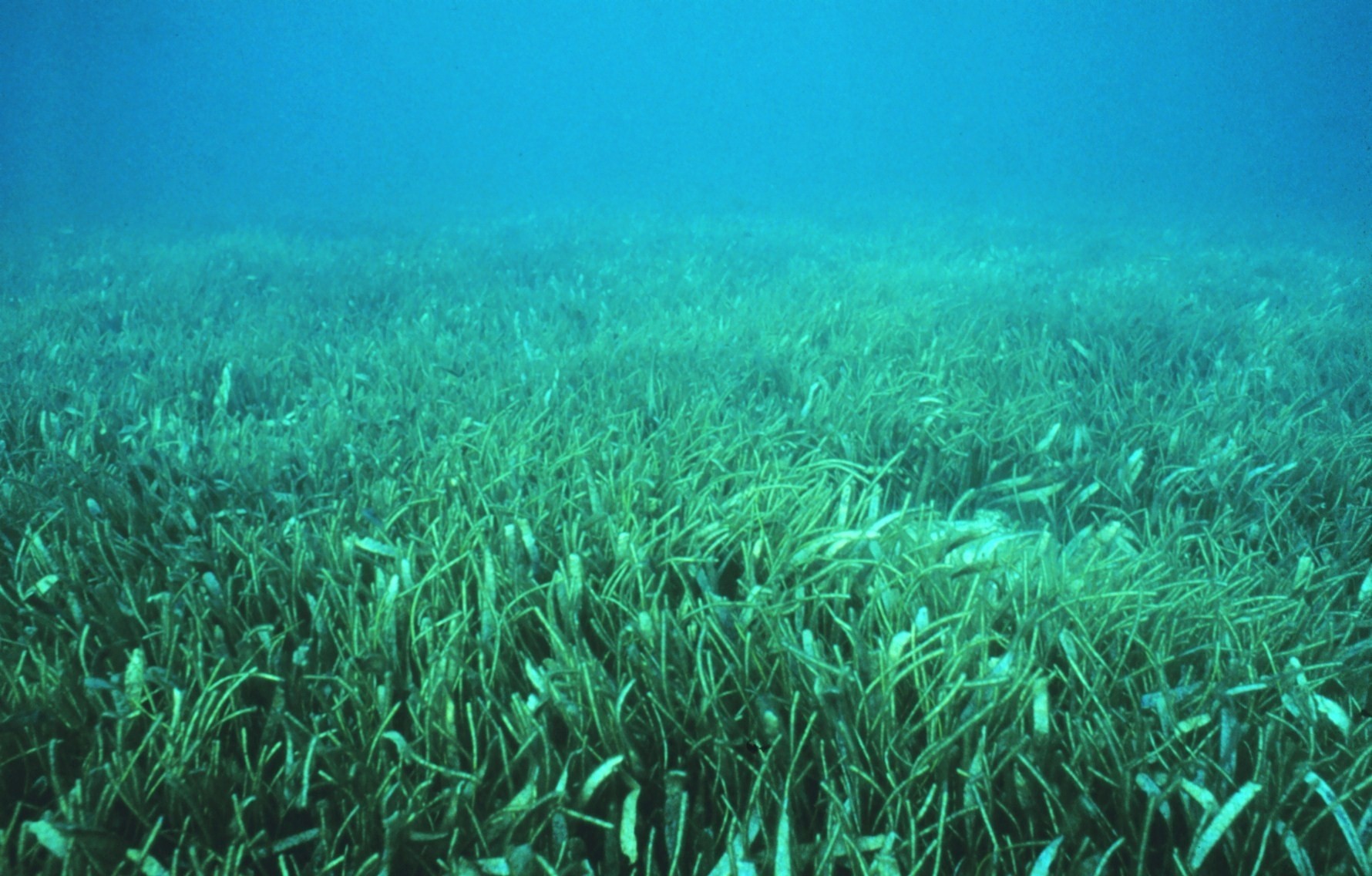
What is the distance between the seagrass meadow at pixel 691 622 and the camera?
4.36 ft

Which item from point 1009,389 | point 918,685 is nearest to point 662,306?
point 1009,389

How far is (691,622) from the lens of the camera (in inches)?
71.9

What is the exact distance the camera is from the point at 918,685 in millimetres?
1522

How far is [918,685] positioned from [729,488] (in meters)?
1.33

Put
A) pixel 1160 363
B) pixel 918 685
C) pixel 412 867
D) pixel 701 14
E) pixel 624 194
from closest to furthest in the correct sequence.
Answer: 1. pixel 412 867
2. pixel 918 685
3. pixel 1160 363
4. pixel 624 194
5. pixel 701 14

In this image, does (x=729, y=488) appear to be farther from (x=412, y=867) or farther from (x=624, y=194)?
(x=624, y=194)

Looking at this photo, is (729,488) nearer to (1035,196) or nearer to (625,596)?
(625,596)

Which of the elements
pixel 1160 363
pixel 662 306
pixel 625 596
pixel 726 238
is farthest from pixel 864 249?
pixel 625 596

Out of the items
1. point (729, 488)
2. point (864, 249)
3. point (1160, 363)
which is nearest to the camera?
point (729, 488)

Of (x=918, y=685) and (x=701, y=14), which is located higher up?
(x=701, y=14)

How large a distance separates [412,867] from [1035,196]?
31.5 metres

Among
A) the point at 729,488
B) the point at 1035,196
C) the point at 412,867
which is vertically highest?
the point at 1035,196

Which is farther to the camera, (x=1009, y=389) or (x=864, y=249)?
(x=864, y=249)

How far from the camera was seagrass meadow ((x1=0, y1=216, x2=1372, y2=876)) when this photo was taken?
52.3 inches
